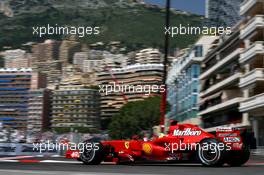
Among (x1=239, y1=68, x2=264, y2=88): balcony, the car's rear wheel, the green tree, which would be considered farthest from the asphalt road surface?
the green tree

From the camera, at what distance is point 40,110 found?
108 meters

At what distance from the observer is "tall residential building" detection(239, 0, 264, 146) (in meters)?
44.4

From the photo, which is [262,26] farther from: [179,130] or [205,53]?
[205,53]

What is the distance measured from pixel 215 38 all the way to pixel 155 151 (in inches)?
2925

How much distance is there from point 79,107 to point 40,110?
48.5 feet

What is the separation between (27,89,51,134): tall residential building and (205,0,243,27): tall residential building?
141 feet

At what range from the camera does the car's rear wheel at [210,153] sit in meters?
12.2

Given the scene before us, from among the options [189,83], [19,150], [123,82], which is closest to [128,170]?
[19,150]

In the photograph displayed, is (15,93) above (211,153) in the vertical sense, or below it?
above

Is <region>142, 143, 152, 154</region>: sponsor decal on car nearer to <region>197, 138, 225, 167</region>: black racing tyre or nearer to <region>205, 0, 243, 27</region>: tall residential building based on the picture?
<region>197, 138, 225, 167</region>: black racing tyre

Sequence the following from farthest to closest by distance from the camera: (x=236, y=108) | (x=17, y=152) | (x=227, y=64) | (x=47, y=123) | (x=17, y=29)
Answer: (x=17, y=29) → (x=47, y=123) → (x=227, y=64) → (x=236, y=108) → (x=17, y=152)

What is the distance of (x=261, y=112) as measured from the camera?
45.8m

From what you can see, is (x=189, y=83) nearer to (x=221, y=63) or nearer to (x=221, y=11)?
(x=221, y=63)

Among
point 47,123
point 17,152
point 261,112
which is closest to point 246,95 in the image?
point 261,112
